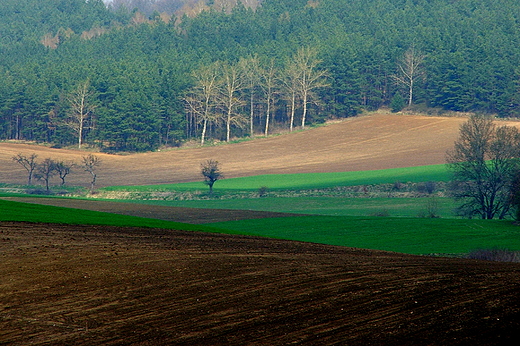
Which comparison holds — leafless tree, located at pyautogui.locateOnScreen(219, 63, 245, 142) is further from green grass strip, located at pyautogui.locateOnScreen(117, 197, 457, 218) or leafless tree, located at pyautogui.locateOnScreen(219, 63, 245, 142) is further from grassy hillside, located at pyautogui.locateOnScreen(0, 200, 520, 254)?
grassy hillside, located at pyautogui.locateOnScreen(0, 200, 520, 254)

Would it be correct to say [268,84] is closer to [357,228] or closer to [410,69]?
[410,69]

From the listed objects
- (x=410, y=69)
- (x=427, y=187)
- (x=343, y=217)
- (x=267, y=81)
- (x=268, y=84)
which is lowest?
(x=343, y=217)

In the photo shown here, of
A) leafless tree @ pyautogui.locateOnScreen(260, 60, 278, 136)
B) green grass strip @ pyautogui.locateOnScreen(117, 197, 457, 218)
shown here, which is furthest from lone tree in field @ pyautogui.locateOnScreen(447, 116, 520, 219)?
leafless tree @ pyautogui.locateOnScreen(260, 60, 278, 136)

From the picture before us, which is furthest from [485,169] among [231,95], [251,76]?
[251,76]

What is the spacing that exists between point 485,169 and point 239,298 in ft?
153

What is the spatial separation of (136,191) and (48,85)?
60059 mm

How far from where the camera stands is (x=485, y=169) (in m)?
59.1

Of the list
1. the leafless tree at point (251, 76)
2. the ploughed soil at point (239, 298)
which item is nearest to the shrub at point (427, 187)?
the ploughed soil at point (239, 298)

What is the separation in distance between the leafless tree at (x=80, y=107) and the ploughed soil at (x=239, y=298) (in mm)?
100591

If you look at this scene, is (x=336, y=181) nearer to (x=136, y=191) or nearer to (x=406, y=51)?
(x=136, y=191)

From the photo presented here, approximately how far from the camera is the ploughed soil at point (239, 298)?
13539 mm

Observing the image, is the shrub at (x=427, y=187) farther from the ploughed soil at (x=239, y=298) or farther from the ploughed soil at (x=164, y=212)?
the ploughed soil at (x=239, y=298)

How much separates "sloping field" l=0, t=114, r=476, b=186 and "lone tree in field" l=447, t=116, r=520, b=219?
26.1m

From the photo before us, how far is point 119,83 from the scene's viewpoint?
130000 mm
